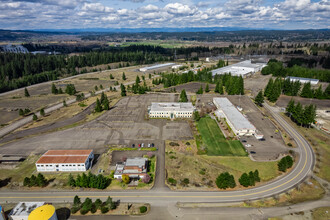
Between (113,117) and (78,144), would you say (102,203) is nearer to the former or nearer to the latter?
(78,144)

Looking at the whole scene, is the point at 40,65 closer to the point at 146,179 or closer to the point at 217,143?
the point at 146,179

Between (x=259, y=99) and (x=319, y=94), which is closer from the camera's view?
(x=259, y=99)

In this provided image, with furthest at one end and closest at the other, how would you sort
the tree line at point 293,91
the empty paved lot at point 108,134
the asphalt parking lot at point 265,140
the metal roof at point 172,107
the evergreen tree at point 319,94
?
the evergreen tree at point 319,94
the tree line at point 293,91
the metal roof at point 172,107
the empty paved lot at point 108,134
the asphalt parking lot at point 265,140

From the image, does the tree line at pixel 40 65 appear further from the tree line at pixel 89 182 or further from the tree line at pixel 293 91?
the tree line at pixel 293 91

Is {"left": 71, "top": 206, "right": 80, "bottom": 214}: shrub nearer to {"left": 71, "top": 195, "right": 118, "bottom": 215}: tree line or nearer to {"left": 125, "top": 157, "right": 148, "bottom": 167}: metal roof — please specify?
{"left": 71, "top": 195, "right": 118, "bottom": 215}: tree line

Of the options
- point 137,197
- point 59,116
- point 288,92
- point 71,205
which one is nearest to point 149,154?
point 137,197

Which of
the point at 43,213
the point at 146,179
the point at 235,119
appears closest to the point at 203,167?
the point at 146,179

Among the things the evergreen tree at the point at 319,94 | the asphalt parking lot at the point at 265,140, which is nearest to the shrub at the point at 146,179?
the asphalt parking lot at the point at 265,140
